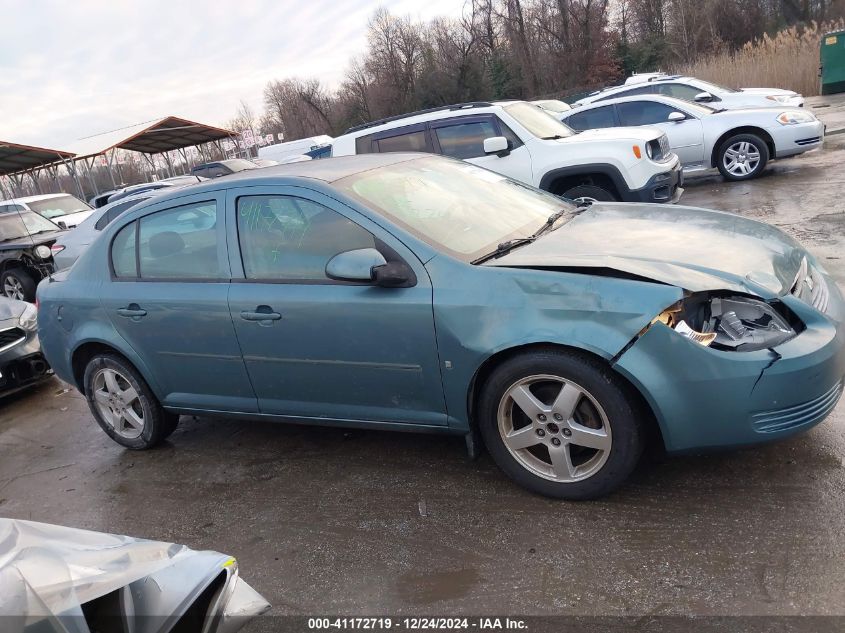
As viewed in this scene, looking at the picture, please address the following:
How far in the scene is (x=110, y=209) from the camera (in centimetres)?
1032

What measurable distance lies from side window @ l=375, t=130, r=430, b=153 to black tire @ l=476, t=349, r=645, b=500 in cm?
637

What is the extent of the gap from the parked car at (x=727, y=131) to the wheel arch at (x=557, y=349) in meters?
8.91

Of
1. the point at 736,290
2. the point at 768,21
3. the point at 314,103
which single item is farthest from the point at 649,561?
the point at 314,103

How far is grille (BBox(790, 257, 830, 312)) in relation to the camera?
2992 millimetres

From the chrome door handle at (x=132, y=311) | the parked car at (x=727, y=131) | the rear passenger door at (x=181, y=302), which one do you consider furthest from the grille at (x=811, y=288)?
the parked car at (x=727, y=131)

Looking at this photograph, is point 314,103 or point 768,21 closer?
point 768,21

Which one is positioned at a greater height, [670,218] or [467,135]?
[467,135]

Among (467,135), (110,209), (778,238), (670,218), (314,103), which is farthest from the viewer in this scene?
(314,103)

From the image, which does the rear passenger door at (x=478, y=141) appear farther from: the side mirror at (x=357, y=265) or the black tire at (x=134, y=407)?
the side mirror at (x=357, y=265)

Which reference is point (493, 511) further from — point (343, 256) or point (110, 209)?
point (110, 209)

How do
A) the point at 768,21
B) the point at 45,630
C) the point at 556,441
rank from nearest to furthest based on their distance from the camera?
the point at 45,630
the point at 556,441
the point at 768,21

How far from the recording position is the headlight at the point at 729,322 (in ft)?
9.11

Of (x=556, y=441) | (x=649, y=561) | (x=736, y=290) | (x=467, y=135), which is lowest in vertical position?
(x=649, y=561)

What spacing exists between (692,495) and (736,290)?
0.96 meters
